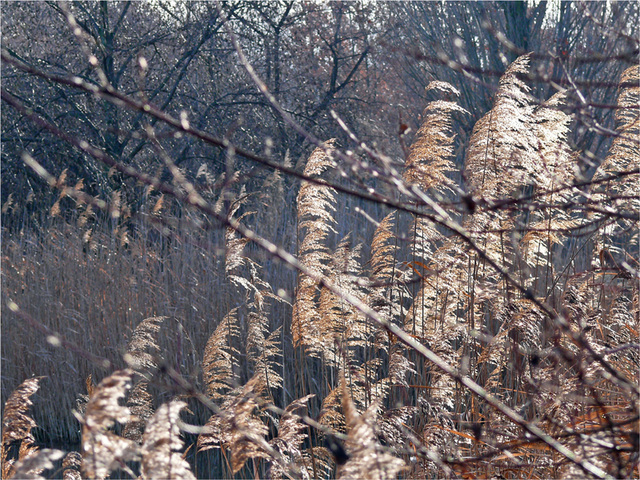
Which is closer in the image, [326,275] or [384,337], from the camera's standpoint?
[384,337]

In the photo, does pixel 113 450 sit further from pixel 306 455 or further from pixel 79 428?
pixel 79 428

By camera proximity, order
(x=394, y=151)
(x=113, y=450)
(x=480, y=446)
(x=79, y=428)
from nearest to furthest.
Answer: (x=113, y=450) < (x=480, y=446) < (x=79, y=428) < (x=394, y=151)

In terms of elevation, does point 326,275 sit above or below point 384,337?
above

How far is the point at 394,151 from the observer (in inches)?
734

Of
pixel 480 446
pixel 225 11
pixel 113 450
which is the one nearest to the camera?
pixel 113 450

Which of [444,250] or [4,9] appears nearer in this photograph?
[444,250]

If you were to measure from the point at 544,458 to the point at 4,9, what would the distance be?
1056 cm

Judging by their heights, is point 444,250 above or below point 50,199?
below

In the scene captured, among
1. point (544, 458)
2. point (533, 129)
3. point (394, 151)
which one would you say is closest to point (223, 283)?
point (533, 129)

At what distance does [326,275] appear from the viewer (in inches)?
170

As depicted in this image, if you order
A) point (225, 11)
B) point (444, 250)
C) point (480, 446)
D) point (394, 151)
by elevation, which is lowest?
point (480, 446)

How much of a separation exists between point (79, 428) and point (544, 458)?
4498 millimetres

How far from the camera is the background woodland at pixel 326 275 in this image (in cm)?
164

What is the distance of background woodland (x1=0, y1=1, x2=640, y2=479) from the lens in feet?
5.37
